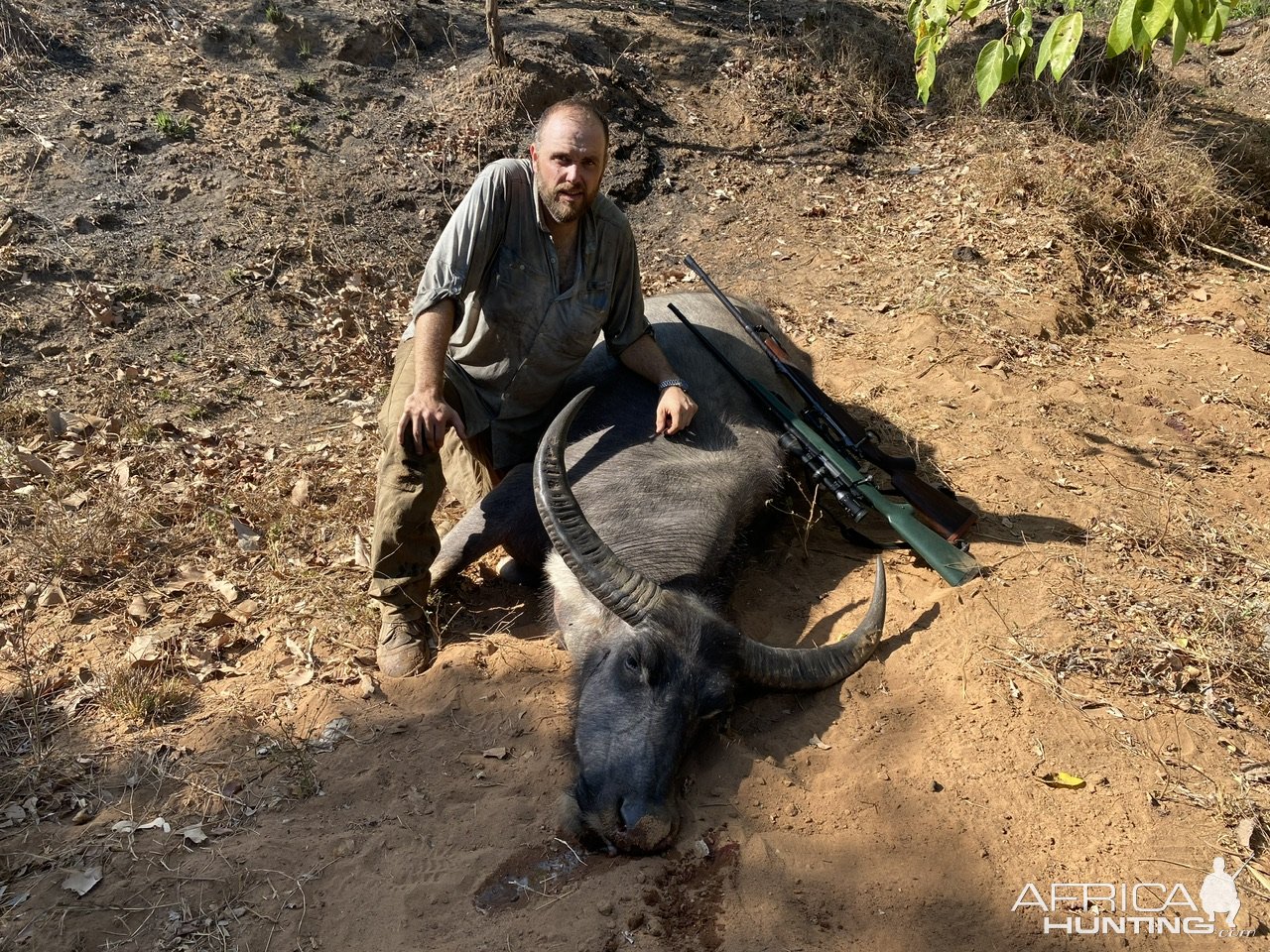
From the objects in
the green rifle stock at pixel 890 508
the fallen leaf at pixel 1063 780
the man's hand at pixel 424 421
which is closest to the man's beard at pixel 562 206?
the man's hand at pixel 424 421

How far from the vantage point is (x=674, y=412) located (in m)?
4.50

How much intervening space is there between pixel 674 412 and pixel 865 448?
3.92ft

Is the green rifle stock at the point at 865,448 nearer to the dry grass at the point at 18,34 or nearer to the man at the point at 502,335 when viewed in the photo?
the man at the point at 502,335

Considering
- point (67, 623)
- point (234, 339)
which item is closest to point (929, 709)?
point (67, 623)

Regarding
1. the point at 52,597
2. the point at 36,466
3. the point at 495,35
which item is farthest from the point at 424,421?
the point at 495,35

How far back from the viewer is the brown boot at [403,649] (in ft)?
13.2

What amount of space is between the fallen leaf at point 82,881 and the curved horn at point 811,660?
2.42 m

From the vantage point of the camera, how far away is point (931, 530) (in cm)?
457

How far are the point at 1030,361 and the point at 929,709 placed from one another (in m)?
3.67

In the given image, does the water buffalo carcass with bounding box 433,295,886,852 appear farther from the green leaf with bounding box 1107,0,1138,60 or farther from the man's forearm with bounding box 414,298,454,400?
the green leaf with bounding box 1107,0,1138,60

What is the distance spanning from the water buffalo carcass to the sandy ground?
20 centimetres

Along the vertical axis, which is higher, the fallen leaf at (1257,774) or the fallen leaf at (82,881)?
the fallen leaf at (1257,774)

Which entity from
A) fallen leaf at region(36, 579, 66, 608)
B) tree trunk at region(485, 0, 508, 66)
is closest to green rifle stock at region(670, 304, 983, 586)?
fallen leaf at region(36, 579, 66, 608)

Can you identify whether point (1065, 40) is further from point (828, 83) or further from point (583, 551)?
point (828, 83)
